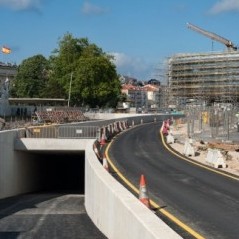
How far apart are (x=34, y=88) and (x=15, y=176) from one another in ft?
385

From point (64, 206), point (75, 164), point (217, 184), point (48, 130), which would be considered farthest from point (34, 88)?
point (217, 184)

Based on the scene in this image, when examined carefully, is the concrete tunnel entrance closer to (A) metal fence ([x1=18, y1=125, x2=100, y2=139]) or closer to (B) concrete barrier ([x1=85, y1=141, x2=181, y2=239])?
(A) metal fence ([x1=18, y1=125, x2=100, y2=139])

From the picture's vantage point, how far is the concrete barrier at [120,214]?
7.84 meters

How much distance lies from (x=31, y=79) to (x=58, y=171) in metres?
104

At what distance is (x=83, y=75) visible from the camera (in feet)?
358

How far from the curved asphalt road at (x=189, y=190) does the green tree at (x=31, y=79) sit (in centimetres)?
11850

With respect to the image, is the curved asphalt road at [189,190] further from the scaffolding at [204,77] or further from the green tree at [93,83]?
the scaffolding at [204,77]

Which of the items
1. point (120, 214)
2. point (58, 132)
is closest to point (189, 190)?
point (120, 214)

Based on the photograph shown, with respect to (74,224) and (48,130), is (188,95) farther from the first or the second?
(74,224)

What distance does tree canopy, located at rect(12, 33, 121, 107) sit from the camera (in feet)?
360

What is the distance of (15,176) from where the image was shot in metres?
32.2

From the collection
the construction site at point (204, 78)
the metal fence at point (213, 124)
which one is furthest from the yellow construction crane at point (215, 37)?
the metal fence at point (213, 124)

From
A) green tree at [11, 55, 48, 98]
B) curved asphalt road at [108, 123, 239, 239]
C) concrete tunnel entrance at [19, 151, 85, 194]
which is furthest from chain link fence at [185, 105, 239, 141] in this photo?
green tree at [11, 55, 48, 98]

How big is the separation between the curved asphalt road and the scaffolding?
88904 millimetres
